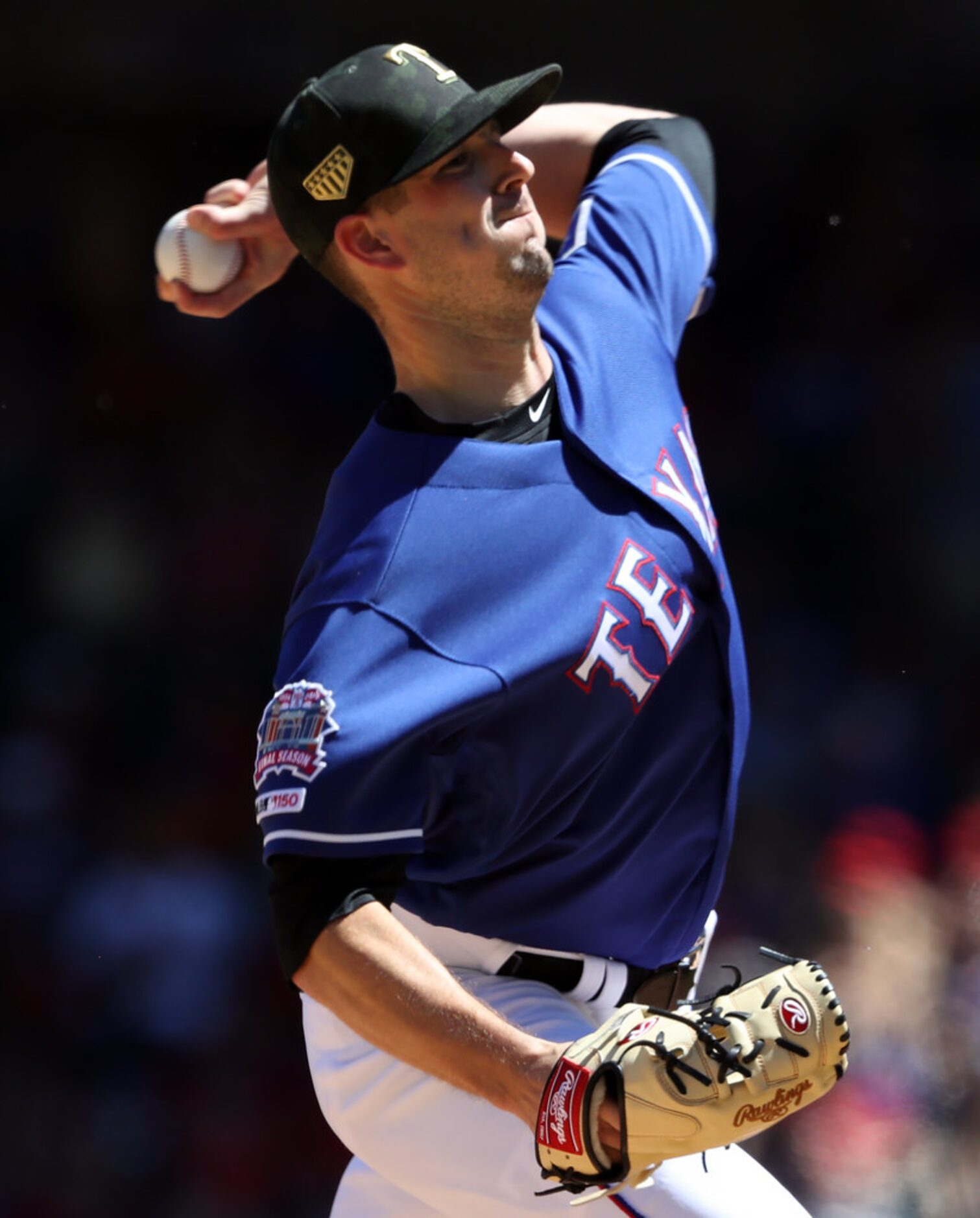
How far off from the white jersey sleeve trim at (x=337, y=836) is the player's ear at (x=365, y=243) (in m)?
0.80

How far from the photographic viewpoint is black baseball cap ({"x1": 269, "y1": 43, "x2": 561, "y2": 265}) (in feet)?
6.55

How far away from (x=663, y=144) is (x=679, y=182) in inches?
4.0

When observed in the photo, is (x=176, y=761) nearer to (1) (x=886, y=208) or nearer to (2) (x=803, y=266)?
(2) (x=803, y=266)

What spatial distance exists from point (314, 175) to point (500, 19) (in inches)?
113

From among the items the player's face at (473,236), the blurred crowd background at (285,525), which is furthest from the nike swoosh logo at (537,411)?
the blurred crowd background at (285,525)

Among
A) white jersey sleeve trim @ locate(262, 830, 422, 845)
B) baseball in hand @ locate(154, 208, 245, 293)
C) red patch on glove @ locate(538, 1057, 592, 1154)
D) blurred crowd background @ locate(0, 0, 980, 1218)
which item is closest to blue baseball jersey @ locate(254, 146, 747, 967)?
A: white jersey sleeve trim @ locate(262, 830, 422, 845)

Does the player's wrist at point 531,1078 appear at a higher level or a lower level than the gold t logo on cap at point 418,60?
lower

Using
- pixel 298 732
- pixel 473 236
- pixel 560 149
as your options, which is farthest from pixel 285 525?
pixel 298 732

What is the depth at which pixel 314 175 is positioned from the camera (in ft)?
6.77

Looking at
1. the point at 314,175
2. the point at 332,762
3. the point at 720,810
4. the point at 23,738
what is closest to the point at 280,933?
the point at 332,762

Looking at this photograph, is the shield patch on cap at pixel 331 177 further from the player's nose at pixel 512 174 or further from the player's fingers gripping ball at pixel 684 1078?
the player's fingers gripping ball at pixel 684 1078

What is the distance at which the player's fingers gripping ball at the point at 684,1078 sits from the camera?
57.4 inches

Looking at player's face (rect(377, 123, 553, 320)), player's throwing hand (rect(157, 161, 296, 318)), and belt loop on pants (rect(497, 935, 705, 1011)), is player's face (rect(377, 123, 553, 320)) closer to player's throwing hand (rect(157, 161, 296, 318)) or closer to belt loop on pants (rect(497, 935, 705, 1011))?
player's throwing hand (rect(157, 161, 296, 318))

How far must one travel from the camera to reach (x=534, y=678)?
1849 mm
